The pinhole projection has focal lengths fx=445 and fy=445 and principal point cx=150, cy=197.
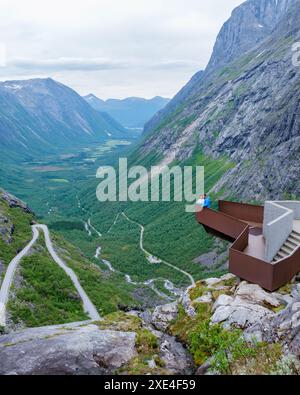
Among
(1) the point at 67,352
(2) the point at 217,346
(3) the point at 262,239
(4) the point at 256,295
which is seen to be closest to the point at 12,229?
(3) the point at 262,239

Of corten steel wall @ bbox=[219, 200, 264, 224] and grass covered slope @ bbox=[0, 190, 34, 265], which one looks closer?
corten steel wall @ bbox=[219, 200, 264, 224]

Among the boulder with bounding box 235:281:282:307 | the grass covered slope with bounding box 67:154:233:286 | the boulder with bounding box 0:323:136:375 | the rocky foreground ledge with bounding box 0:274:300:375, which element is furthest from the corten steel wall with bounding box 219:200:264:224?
the grass covered slope with bounding box 67:154:233:286

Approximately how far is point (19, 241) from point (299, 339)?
218 feet

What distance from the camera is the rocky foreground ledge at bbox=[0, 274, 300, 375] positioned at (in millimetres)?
16172

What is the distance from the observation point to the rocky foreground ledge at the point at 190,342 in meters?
16.2

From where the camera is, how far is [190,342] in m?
19.8

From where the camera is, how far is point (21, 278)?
5922cm

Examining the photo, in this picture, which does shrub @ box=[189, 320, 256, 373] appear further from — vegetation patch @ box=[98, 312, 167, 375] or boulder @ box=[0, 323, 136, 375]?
boulder @ box=[0, 323, 136, 375]

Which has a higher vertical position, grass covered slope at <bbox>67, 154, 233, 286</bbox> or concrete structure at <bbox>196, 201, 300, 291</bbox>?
concrete structure at <bbox>196, 201, 300, 291</bbox>

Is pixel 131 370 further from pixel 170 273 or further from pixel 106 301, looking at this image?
pixel 170 273

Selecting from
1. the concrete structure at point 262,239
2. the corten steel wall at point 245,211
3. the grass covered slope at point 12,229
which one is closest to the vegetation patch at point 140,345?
the concrete structure at point 262,239

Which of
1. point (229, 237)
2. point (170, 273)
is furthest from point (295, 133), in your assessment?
point (229, 237)
